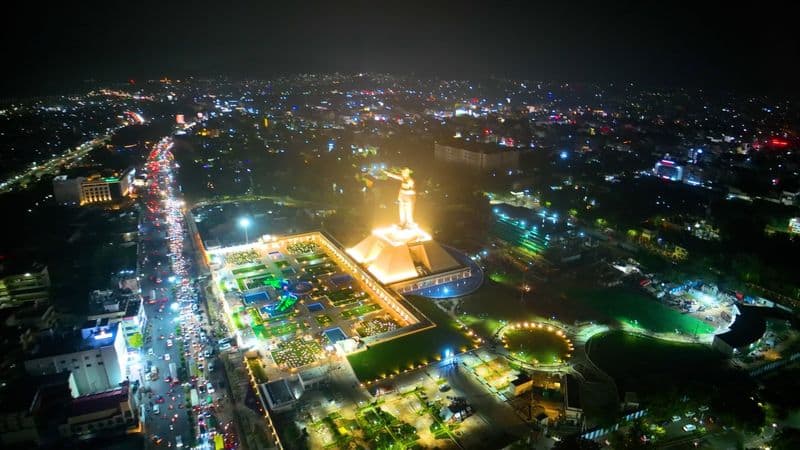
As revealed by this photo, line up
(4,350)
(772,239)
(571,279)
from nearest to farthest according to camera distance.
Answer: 1. (4,350)
2. (571,279)
3. (772,239)

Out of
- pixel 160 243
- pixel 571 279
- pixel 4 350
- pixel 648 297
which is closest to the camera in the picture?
pixel 4 350

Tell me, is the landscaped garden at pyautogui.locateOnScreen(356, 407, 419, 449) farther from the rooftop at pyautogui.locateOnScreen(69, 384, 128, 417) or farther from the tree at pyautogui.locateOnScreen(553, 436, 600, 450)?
the rooftop at pyautogui.locateOnScreen(69, 384, 128, 417)

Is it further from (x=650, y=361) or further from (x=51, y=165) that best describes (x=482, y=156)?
(x=51, y=165)

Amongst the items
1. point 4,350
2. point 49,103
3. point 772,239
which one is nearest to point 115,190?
point 4,350

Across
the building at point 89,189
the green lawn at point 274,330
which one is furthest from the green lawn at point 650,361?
the building at point 89,189

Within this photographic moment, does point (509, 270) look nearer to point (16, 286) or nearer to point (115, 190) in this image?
point (16, 286)

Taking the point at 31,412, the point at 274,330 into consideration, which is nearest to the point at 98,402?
the point at 31,412

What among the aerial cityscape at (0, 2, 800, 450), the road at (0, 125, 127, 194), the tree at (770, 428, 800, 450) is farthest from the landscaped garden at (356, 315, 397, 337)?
the road at (0, 125, 127, 194)
